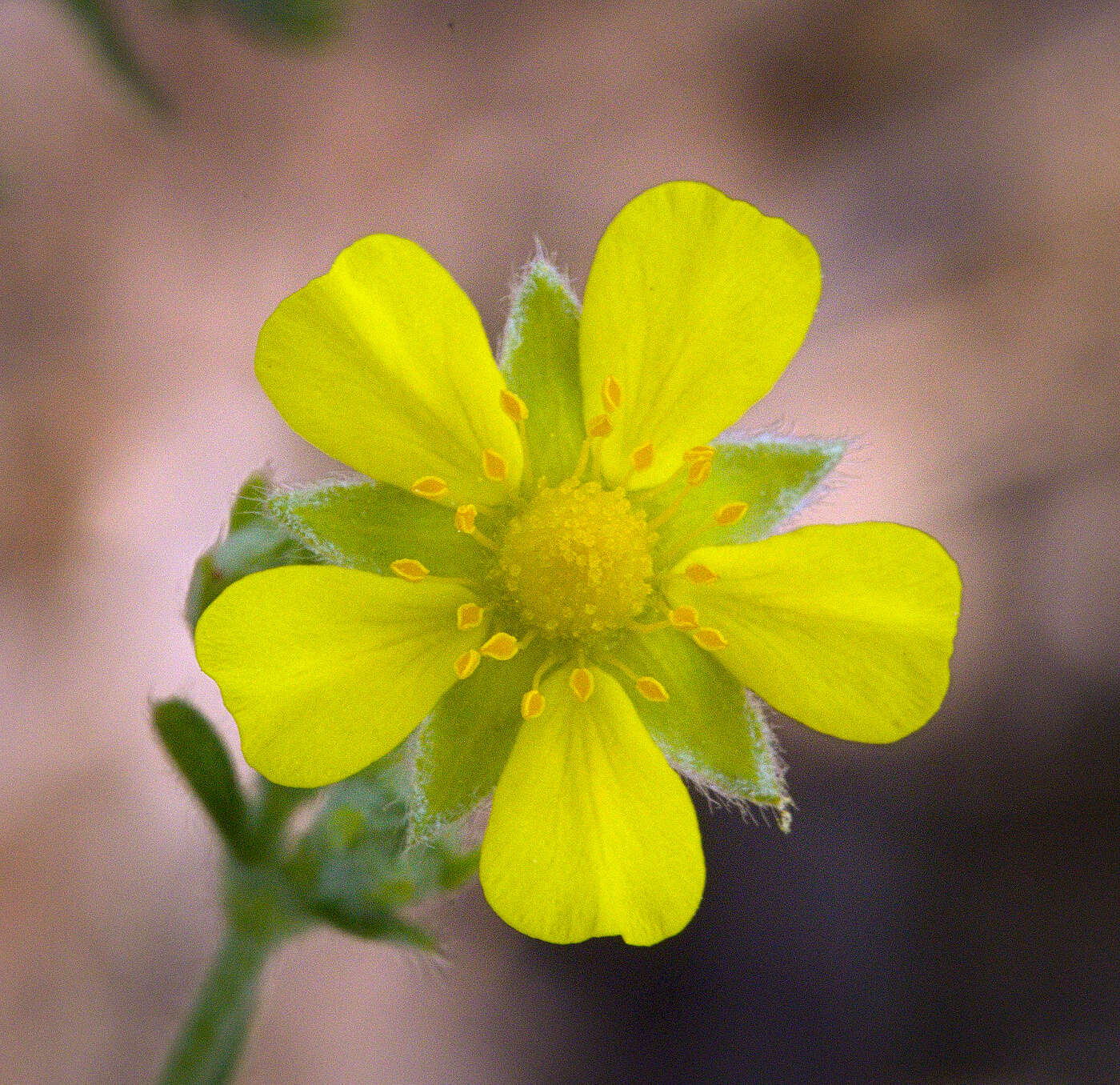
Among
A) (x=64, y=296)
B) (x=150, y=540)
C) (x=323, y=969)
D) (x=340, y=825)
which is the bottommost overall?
(x=323, y=969)

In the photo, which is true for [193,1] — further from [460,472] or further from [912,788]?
[912,788]

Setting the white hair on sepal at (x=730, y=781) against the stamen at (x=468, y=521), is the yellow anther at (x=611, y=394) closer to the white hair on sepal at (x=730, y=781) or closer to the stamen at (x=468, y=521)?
the stamen at (x=468, y=521)

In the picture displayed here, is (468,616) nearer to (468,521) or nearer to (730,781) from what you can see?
(468,521)

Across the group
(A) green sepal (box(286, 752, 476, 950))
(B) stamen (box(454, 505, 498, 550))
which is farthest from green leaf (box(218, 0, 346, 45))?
(A) green sepal (box(286, 752, 476, 950))

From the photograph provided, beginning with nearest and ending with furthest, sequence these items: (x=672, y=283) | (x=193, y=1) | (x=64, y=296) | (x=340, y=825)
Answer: (x=672, y=283), (x=340, y=825), (x=193, y=1), (x=64, y=296)

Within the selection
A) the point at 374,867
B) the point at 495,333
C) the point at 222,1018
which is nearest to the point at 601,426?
the point at 374,867

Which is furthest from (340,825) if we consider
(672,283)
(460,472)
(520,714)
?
(672,283)

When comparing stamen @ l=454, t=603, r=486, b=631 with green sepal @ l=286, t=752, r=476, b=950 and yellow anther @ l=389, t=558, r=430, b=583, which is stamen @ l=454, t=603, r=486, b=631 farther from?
green sepal @ l=286, t=752, r=476, b=950
